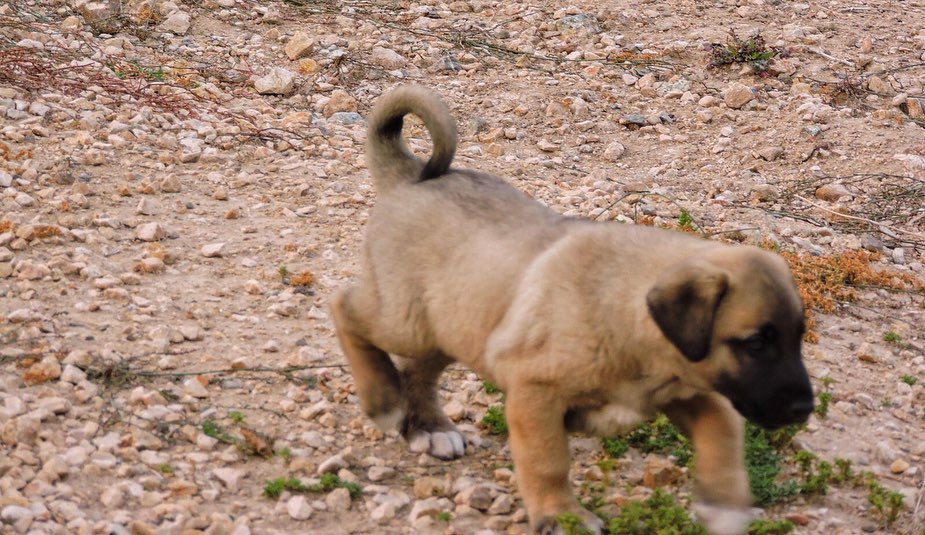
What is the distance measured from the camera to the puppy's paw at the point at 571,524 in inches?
182

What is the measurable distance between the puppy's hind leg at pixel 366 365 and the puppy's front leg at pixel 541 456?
94 cm

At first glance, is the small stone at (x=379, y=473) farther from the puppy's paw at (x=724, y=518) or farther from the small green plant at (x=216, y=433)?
the puppy's paw at (x=724, y=518)

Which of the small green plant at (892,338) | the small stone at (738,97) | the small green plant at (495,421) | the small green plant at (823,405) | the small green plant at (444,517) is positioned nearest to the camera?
the small green plant at (444,517)

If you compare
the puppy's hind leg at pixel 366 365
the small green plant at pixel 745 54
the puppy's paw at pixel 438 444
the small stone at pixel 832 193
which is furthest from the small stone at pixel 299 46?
the puppy's paw at pixel 438 444

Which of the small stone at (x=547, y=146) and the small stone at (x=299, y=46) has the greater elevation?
the small stone at (x=299, y=46)

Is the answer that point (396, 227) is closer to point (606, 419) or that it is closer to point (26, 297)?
point (606, 419)

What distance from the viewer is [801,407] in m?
4.42

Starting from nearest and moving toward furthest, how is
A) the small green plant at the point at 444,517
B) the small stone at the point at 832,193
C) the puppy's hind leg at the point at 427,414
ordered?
the small green plant at the point at 444,517 < the puppy's hind leg at the point at 427,414 < the small stone at the point at 832,193

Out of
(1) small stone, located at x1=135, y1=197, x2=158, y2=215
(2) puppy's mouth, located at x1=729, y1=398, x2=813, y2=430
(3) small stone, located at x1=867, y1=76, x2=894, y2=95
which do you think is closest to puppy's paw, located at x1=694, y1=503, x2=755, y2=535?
(2) puppy's mouth, located at x1=729, y1=398, x2=813, y2=430

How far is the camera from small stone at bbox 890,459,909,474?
561cm

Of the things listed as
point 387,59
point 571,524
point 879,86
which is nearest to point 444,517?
point 571,524

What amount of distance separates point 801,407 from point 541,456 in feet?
3.51

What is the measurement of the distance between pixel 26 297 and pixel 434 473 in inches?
103

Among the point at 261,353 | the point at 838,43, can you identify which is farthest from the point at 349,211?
the point at 838,43
